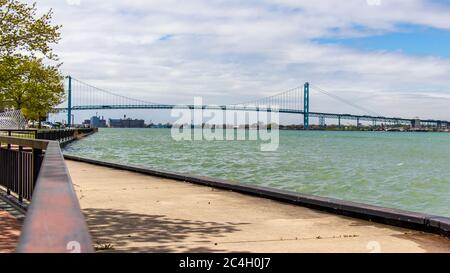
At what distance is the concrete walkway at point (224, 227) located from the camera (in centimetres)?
649

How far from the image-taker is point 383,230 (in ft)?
25.1

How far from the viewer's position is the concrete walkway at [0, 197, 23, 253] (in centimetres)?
638

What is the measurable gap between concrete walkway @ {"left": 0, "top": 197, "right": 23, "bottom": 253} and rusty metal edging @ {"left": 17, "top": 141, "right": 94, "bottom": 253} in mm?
3128

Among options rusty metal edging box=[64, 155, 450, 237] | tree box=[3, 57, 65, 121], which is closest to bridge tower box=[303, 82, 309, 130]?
Result: tree box=[3, 57, 65, 121]

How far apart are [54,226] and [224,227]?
5495mm

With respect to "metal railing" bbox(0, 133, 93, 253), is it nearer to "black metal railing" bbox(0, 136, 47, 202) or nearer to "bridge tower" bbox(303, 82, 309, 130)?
"black metal railing" bbox(0, 136, 47, 202)

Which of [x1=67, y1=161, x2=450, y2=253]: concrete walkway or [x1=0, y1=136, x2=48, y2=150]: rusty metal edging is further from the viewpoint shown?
[x1=0, y1=136, x2=48, y2=150]: rusty metal edging

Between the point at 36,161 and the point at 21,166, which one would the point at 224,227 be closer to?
the point at 36,161
